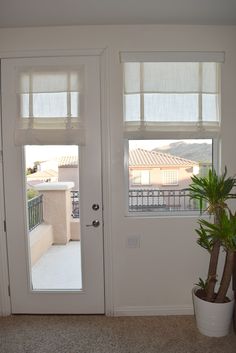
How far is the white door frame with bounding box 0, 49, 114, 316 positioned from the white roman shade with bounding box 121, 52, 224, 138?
0.19 meters

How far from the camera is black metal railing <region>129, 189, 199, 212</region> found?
2783mm

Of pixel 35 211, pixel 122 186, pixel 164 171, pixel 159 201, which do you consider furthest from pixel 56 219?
pixel 164 171

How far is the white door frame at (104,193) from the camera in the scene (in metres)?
2.58

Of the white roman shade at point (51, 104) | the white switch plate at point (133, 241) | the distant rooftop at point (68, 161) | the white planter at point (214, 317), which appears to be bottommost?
the white planter at point (214, 317)

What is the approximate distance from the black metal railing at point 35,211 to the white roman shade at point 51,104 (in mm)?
550

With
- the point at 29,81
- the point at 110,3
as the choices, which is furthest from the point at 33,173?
the point at 110,3

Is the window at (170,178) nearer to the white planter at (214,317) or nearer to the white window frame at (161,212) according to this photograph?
the white window frame at (161,212)

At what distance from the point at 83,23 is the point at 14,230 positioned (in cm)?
198

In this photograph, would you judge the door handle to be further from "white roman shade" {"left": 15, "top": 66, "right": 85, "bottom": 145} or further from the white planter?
the white planter

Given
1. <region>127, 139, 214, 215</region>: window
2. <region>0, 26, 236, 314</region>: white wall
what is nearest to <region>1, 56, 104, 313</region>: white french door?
<region>0, 26, 236, 314</region>: white wall

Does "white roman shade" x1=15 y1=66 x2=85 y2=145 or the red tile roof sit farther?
the red tile roof

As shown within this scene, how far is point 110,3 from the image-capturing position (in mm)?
2162

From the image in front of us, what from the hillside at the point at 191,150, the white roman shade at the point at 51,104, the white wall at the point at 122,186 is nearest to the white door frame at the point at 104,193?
the white wall at the point at 122,186

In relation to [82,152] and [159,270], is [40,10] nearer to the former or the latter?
[82,152]
